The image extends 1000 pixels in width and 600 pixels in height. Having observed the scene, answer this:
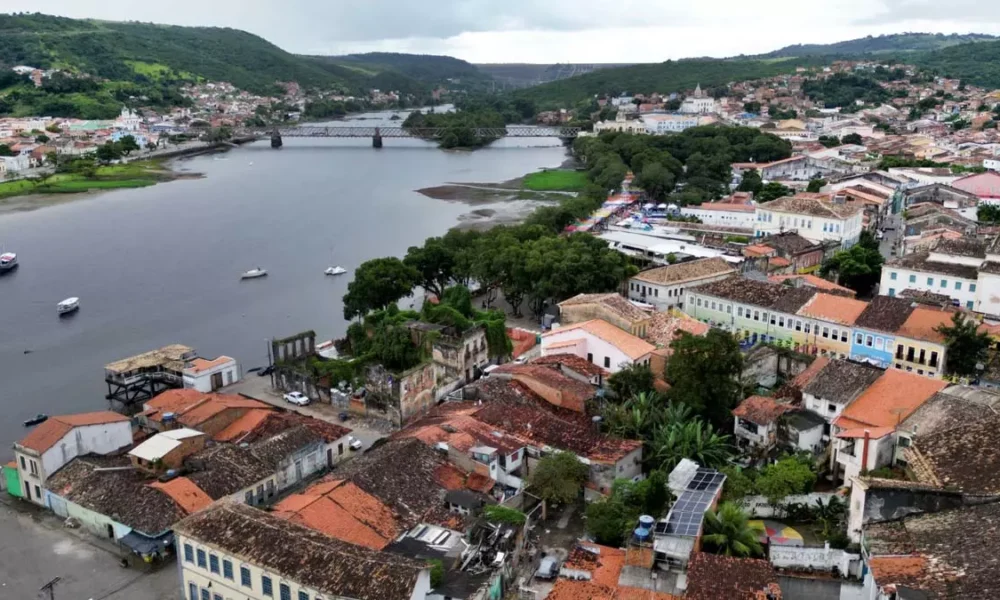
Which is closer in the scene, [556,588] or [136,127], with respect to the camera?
[556,588]

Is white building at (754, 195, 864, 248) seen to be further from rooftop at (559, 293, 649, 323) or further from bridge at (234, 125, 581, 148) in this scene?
bridge at (234, 125, 581, 148)

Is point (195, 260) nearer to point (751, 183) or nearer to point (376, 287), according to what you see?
point (376, 287)

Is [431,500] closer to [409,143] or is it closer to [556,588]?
[556,588]

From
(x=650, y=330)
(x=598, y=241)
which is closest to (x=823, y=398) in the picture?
(x=650, y=330)

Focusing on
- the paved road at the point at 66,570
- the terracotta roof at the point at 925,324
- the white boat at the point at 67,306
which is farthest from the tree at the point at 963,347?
the white boat at the point at 67,306

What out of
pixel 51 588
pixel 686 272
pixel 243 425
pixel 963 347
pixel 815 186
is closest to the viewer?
pixel 51 588

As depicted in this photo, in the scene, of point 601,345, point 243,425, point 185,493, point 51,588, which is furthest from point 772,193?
point 51,588

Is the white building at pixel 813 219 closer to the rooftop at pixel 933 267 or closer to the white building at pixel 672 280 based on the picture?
the rooftop at pixel 933 267
